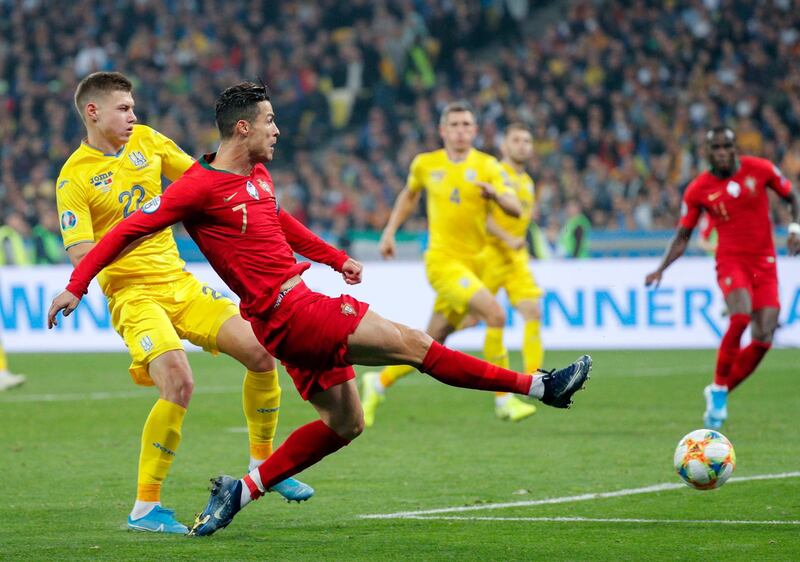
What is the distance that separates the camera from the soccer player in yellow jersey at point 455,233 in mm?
11867

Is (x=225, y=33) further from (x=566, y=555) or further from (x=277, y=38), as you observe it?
(x=566, y=555)

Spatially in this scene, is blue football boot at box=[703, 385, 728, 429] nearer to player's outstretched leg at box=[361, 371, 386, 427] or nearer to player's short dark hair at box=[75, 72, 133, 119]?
player's outstretched leg at box=[361, 371, 386, 427]

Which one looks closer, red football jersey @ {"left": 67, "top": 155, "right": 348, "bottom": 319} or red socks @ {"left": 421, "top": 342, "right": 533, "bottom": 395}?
red football jersey @ {"left": 67, "top": 155, "right": 348, "bottom": 319}

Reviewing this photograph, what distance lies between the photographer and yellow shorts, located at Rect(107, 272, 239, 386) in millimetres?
7152

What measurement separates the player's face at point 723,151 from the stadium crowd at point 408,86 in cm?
1118

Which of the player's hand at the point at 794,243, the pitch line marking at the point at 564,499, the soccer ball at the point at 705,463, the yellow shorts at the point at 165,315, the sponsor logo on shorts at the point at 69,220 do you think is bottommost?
the pitch line marking at the point at 564,499

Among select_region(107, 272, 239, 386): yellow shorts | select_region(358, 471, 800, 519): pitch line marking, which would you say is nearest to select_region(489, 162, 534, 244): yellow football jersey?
select_region(358, 471, 800, 519): pitch line marking

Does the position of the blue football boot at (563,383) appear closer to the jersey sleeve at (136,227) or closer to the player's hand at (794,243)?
the jersey sleeve at (136,227)

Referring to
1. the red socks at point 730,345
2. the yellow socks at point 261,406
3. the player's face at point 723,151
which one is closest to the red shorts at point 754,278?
the red socks at point 730,345

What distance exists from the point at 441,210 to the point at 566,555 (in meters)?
6.46

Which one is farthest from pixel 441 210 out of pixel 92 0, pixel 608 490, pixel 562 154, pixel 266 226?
Result: pixel 92 0

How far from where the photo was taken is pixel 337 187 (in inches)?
1032

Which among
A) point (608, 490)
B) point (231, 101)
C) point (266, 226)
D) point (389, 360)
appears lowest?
point (608, 490)

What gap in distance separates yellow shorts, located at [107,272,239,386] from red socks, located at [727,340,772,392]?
16.8 ft
